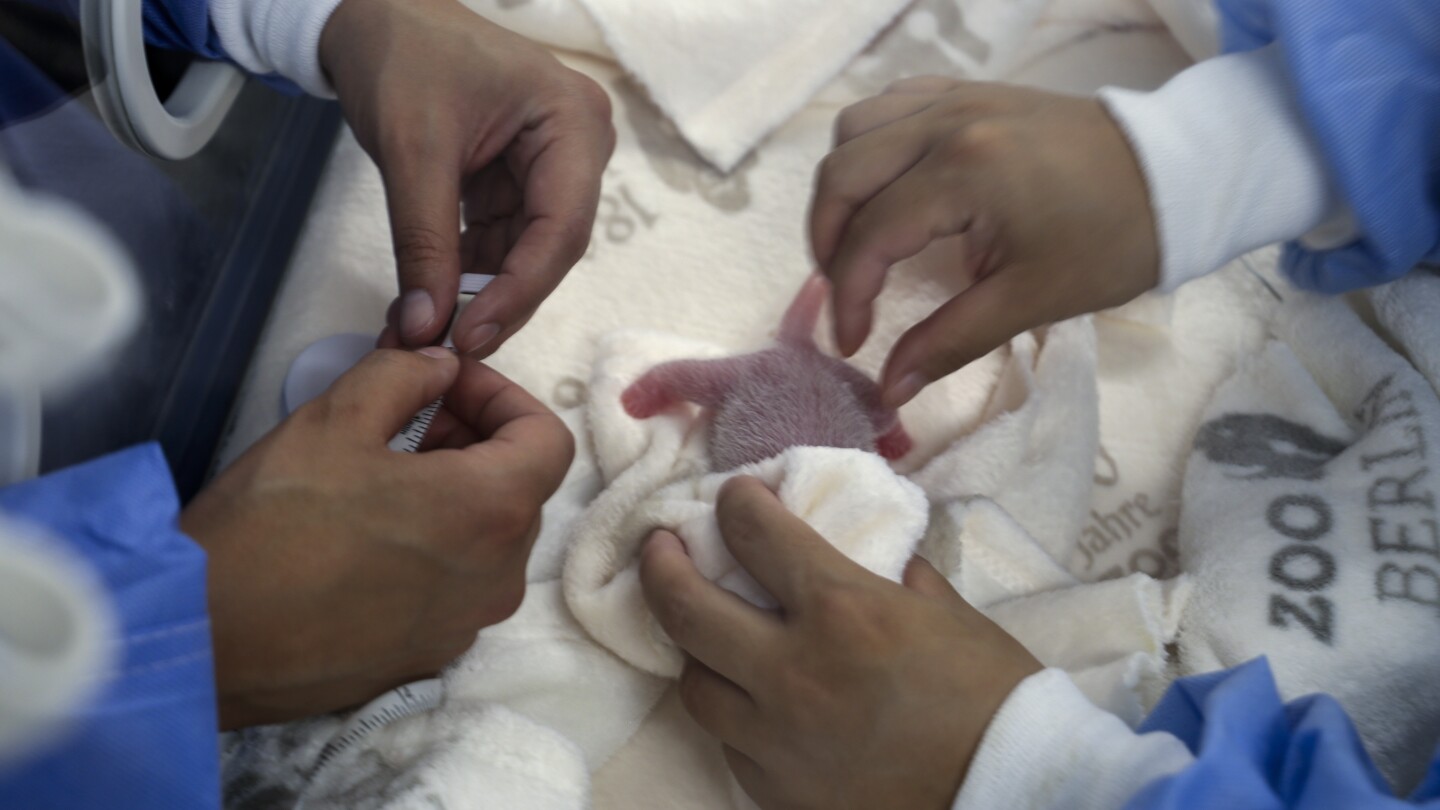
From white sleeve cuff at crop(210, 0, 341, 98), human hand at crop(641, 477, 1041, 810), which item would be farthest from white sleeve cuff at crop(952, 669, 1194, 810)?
white sleeve cuff at crop(210, 0, 341, 98)

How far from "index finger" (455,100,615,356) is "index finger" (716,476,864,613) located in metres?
0.19

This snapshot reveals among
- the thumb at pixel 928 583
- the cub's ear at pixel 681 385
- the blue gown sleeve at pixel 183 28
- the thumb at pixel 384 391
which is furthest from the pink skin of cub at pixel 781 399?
the blue gown sleeve at pixel 183 28

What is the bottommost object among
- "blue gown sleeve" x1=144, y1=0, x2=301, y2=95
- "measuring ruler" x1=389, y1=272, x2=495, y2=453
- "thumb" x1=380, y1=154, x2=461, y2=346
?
"measuring ruler" x1=389, y1=272, x2=495, y2=453

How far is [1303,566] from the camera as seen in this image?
Answer: 71 cm

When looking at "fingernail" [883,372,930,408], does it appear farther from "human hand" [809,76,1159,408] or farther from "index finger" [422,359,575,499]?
"index finger" [422,359,575,499]

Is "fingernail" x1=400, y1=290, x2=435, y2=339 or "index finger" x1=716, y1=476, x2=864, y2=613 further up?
"fingernail" x1=400, y1=290, x2=435, y2=339

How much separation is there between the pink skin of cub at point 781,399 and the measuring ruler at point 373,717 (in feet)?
0.86

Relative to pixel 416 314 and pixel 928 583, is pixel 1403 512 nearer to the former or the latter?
pixel 928 583

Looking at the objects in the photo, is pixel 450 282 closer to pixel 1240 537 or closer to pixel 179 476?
pixel 179 476

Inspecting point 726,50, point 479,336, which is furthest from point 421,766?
point 726,50

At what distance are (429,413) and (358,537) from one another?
13cm

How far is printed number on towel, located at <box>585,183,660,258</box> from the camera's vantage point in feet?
3.15

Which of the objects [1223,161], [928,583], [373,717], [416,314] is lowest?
[373,717]

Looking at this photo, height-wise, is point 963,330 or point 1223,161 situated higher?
point 1223,161
